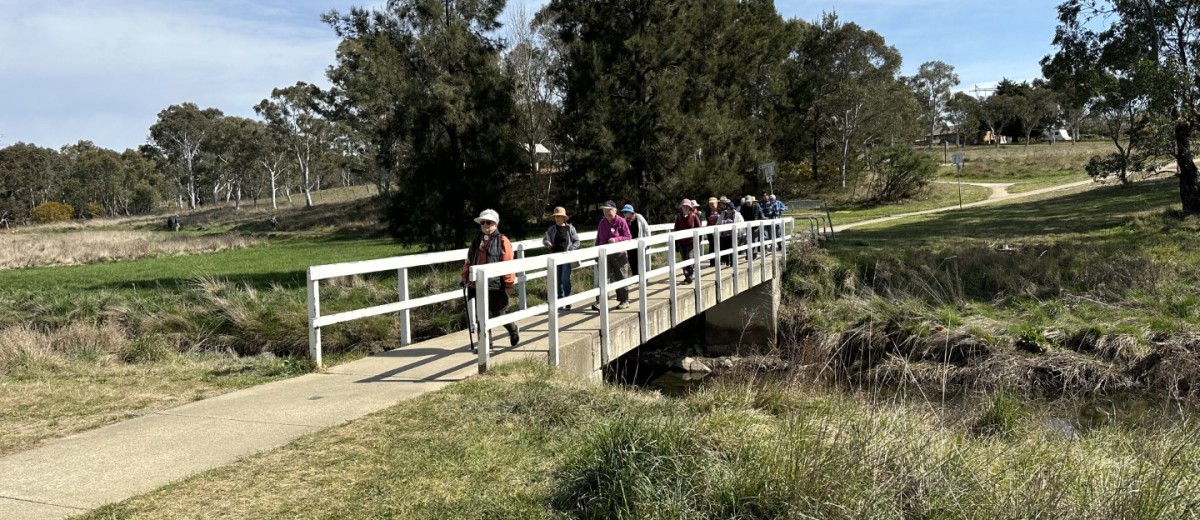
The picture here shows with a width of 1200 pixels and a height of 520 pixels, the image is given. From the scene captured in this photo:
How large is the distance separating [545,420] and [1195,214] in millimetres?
23711

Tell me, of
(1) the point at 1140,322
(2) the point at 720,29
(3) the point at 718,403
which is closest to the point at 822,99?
(2) the point at 720,29

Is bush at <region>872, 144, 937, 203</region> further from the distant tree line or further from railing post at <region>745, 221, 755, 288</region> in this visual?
railing post at <region>745, 221, 755, 288</region>

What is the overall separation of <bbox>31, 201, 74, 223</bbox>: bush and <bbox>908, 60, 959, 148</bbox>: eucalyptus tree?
281ft

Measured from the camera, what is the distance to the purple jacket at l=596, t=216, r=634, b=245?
1209 centimetres

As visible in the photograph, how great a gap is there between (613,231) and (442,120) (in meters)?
15.7

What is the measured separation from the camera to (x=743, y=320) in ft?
60.9

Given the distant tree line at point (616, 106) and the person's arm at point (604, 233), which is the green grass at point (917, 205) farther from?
the person's arm at point (604, 233)

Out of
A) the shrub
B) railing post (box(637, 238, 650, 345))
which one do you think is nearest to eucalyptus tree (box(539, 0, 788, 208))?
railing post (box(637, 238, 650, 345))

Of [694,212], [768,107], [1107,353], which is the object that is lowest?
[1107,353]

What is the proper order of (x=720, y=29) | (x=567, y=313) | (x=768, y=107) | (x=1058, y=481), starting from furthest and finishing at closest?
1. (x=768, y=107)
2. (x=720, y=29)
3. (x=567, y=313)
4. (x=1058, y=481)

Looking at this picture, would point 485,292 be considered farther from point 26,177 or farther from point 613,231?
point 26,177

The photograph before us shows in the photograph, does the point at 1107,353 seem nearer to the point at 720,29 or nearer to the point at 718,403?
the point at 718,403

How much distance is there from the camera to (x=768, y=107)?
46.3 metres

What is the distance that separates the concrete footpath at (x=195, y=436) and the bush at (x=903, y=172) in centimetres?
3716
